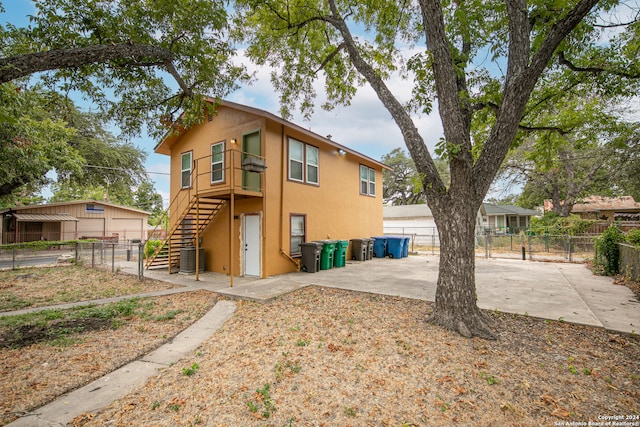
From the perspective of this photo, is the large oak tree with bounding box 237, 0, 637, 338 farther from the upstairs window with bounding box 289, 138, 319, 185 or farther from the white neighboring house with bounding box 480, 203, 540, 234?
the white neighboring house with bounding box 480, 203, 540, 234

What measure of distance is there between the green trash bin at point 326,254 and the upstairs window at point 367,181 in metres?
4.78

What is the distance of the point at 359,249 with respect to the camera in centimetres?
1334

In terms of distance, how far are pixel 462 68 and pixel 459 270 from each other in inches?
145

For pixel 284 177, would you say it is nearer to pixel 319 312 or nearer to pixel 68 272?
pixel 319 312

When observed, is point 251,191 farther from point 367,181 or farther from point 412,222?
point 412,222

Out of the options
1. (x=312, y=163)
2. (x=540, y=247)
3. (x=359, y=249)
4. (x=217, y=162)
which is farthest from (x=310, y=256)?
(x=540, y=247)

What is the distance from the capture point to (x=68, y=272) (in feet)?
36.5

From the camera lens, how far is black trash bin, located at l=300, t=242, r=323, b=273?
33.1 ft

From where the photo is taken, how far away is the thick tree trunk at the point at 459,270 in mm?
4535

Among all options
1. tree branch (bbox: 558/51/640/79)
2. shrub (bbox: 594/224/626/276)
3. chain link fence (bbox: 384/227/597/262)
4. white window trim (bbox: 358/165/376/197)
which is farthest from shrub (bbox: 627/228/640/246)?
white window trim (bbox: 358/165/376/197)

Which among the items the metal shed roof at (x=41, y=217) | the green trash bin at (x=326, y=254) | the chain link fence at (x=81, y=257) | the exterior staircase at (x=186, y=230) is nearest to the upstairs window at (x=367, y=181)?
the green trash bin at (x=326, y=254)

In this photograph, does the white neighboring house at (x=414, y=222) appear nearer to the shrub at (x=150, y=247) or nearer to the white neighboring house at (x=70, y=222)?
the shrub at (x=150, y=247)

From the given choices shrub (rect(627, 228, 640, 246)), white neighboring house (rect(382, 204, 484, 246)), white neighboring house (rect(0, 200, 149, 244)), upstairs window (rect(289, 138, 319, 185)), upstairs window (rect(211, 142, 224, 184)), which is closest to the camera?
shrub (rect(627, 228, 640, 246))

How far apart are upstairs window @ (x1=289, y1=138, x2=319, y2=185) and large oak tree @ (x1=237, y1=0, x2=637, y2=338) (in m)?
3.63
